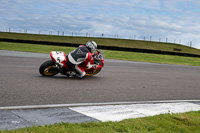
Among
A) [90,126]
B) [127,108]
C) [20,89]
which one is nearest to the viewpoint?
[90,126]

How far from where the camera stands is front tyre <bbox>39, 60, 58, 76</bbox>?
9.32 metres

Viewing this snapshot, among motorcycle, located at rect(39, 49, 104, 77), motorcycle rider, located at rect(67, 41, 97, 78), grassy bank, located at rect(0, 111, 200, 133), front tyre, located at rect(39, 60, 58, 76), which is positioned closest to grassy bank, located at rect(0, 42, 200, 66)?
motorcycle, located at rect(39, 49, 104, 77)

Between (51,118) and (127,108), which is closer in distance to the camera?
(51,118)

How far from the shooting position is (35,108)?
502cm

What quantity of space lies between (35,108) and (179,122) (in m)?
2.66

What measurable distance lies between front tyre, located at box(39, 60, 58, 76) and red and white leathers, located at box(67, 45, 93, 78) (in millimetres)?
597

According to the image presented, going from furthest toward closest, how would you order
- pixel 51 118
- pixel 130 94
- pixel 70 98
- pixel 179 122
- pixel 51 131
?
pixel 130 94, pixel 70 98, pixel 179 122, pixel 51 118, pixel 51 131

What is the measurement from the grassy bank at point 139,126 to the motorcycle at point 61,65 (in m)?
5.06

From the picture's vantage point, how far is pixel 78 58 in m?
9.55

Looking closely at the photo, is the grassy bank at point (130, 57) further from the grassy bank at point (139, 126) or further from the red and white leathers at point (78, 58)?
the grassy bank at point (139, 126)

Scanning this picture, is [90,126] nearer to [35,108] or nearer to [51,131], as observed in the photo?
[51,131]

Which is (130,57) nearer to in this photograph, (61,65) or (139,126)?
(61,65)

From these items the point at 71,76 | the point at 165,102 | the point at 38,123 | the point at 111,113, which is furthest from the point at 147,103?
the point at 71,76

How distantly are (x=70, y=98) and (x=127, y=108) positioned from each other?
1.47 m
